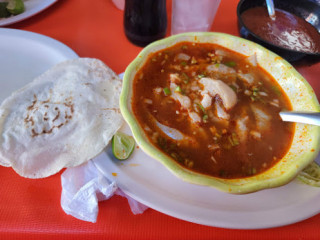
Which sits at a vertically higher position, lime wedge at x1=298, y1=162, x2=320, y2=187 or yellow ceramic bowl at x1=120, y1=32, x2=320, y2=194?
yellow ceramic bowl at x1=120, y1=32, x2=320, y2=194

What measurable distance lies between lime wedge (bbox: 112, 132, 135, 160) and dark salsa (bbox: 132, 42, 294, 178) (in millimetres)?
165

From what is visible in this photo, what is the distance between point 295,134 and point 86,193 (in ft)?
3.70

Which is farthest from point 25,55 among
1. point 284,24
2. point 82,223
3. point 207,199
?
point 284,24

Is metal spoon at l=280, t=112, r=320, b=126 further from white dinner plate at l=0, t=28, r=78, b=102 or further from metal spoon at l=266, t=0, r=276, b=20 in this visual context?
white dinner plate at l=0, t=28, r=78, b=102

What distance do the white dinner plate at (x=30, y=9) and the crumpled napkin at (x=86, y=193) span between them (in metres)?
1.51

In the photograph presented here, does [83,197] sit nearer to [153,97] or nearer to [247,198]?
[153,97]

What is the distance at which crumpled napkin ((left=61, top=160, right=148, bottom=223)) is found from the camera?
1202 mm

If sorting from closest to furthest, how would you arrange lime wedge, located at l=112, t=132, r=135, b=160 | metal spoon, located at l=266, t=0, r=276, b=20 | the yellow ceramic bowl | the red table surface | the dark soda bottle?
the yellow ceramic bowl, the red table surface, lime wedge, located at l=112, t=132, r=135, b=160, the dark soda bottle, metal spoon, located at l=266, t=0, r=276, b=20

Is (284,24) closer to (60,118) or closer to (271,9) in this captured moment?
(271,9)

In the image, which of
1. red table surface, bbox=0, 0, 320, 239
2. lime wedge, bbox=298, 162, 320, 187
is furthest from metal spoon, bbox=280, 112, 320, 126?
red table surface, bbox=0, 0, 320, 239

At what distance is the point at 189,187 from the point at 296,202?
51 centimetres

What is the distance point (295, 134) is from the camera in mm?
1335

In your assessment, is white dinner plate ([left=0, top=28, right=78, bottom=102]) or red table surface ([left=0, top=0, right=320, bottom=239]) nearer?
red table surface ([left=0, top=0, right=320, bottom=239])

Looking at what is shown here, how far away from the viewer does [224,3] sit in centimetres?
255
